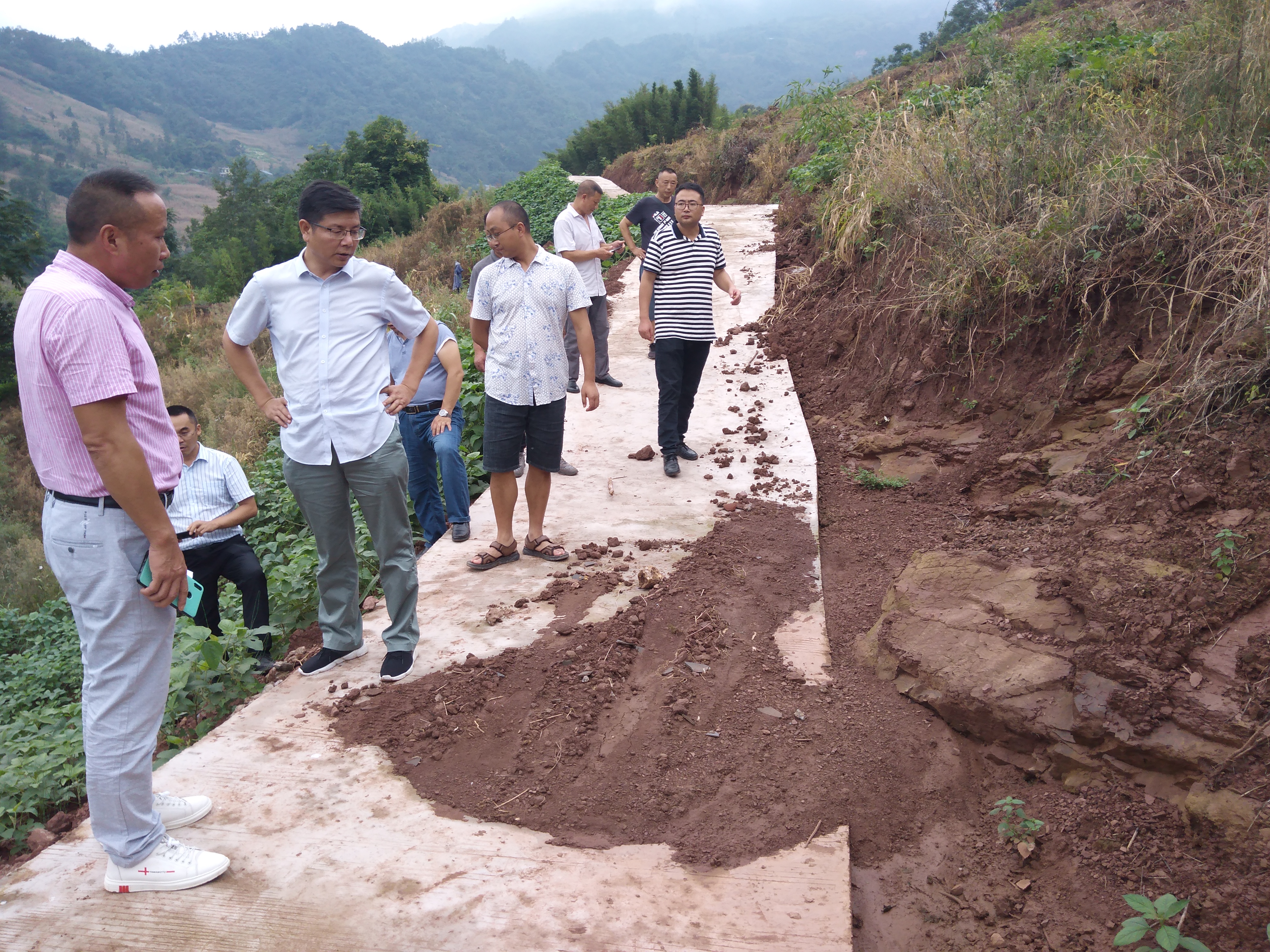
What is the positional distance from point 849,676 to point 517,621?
59.3 inches

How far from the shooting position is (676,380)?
5586 millimetres

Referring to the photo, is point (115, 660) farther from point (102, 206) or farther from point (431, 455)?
point (431, 455)

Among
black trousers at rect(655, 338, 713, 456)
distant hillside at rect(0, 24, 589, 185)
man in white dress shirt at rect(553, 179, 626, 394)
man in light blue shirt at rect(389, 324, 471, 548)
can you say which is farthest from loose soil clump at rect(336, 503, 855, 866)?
distant hillside at rect(0, 24, 589, 185)

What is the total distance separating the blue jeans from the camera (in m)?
4.89

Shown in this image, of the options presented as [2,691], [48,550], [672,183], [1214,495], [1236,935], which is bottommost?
[2,691]

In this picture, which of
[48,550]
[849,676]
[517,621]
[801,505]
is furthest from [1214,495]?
[48,550]

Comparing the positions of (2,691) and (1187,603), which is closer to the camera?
(1187,603)

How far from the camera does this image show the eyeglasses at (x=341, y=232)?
309cm

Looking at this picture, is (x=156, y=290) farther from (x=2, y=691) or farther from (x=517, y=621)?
(x=517, y=621)

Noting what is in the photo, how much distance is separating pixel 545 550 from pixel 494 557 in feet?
0.90

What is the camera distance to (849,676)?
337cm

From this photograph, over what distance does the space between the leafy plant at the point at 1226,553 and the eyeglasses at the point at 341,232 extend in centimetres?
328

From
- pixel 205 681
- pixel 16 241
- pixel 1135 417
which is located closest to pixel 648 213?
pixel 1135 417

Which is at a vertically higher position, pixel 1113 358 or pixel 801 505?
pixel 1113 358
